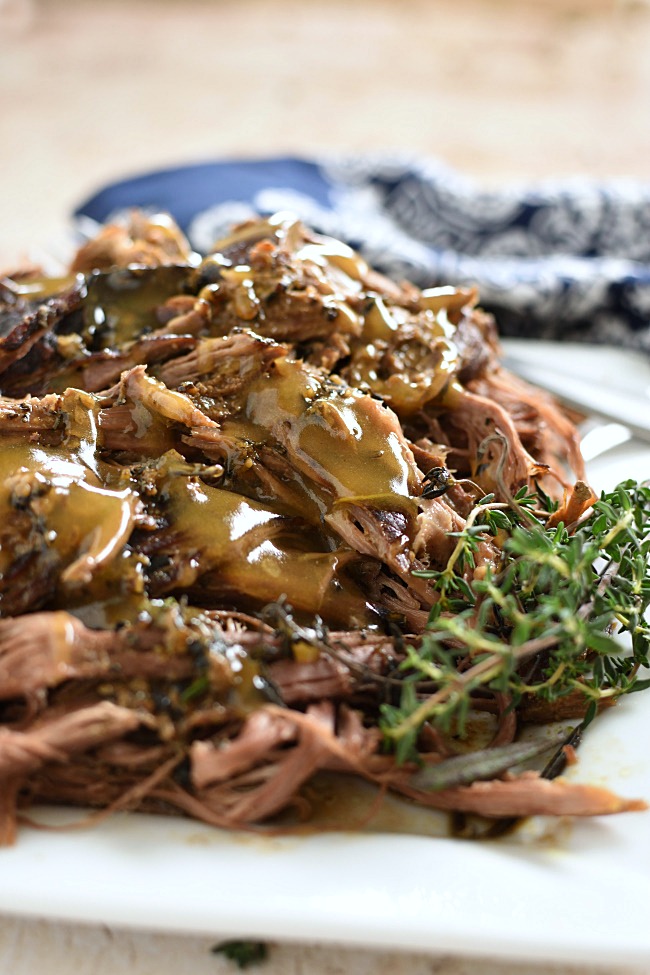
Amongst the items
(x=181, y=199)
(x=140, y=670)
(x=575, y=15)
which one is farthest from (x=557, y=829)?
(x=575, y=15)

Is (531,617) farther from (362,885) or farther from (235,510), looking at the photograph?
(235,510)

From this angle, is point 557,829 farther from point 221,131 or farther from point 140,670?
point 221,131

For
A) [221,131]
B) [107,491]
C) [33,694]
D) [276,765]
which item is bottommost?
[221,131]

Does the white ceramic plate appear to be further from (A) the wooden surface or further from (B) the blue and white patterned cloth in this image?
(A) the wooden surface

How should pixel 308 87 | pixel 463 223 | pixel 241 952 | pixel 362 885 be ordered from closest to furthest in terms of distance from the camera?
pixel 362 885
pixel 241 952
pixel 463 223
pixel 308 87

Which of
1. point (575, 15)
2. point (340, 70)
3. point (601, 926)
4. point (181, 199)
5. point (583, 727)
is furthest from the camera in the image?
point (575, 15)

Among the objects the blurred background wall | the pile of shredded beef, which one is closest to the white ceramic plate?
the pile of shredded beef

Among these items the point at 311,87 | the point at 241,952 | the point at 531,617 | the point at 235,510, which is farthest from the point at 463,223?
the point at 241,952
